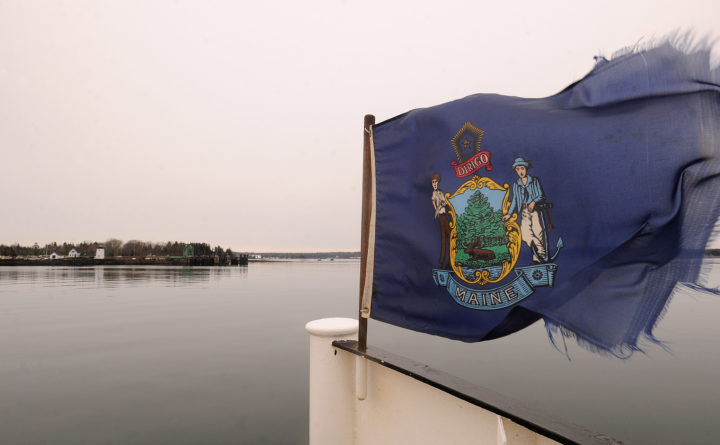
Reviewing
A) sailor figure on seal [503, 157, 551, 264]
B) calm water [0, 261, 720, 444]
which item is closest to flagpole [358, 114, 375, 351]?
sailor figure on seal [503, 157, 551, 264]

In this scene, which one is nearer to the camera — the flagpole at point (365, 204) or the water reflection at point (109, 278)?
the flagpole at point (365, 204)

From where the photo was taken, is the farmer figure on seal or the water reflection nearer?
the farmer figure on seal

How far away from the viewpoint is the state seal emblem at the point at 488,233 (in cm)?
185

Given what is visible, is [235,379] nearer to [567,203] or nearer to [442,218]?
[442,218]

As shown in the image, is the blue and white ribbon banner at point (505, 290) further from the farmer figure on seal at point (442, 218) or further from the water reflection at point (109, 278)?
the water reflection at point (109, 278)

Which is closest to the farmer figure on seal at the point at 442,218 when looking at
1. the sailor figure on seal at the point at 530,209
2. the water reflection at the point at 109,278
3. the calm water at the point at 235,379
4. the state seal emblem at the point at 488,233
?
the state seal emblem at the point at 488,233

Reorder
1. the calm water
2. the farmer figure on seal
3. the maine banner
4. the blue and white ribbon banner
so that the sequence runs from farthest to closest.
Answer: the calm water < the farmer figure on seal < the blue and white ribbon banner < the maine banner

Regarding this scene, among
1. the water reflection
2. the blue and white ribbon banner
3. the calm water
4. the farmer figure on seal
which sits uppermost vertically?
the farmer figure on seal

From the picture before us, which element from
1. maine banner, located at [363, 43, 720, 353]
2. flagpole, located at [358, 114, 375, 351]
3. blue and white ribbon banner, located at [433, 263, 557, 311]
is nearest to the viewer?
maine banner, located at [363, 43, 720, 353]

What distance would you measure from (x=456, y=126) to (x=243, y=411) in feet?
24.0

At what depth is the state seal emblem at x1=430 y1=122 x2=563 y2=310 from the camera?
185 centimetres

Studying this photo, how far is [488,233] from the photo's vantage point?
2049mm

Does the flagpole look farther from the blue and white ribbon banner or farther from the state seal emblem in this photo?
the blue and white ribbon banner

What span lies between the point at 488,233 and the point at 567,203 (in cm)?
45
